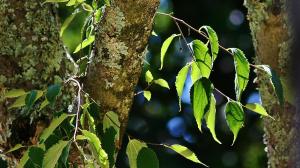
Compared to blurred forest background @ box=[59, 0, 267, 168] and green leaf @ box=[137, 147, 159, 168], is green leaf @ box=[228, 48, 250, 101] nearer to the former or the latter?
green leaf @ box=[137, 147, 159, 168]

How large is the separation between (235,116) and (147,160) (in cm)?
16

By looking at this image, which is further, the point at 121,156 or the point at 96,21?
the point at 121,156

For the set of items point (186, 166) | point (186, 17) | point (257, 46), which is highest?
Result: point (257, 46)

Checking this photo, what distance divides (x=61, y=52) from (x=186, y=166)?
282 centimetres

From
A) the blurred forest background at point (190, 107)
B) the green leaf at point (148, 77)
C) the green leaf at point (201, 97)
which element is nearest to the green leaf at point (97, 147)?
the green leaf at point (201, 97)

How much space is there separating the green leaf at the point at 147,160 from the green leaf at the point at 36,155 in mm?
166

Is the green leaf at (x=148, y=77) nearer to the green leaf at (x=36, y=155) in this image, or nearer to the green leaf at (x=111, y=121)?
the green leaf at (x=111, y=121)

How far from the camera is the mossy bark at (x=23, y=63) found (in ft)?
3.80

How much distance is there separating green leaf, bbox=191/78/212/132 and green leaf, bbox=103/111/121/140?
13 centimetres

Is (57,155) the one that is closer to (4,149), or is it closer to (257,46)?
(4,149)

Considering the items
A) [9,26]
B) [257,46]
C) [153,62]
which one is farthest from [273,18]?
[153,62]

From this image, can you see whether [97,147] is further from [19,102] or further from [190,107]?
[190,107]

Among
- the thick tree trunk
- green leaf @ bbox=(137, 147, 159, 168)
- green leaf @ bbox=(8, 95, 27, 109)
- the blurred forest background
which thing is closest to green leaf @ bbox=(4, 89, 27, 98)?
green leaf @ bbox=(8, 95, 27, 109)

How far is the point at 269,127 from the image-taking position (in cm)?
131
